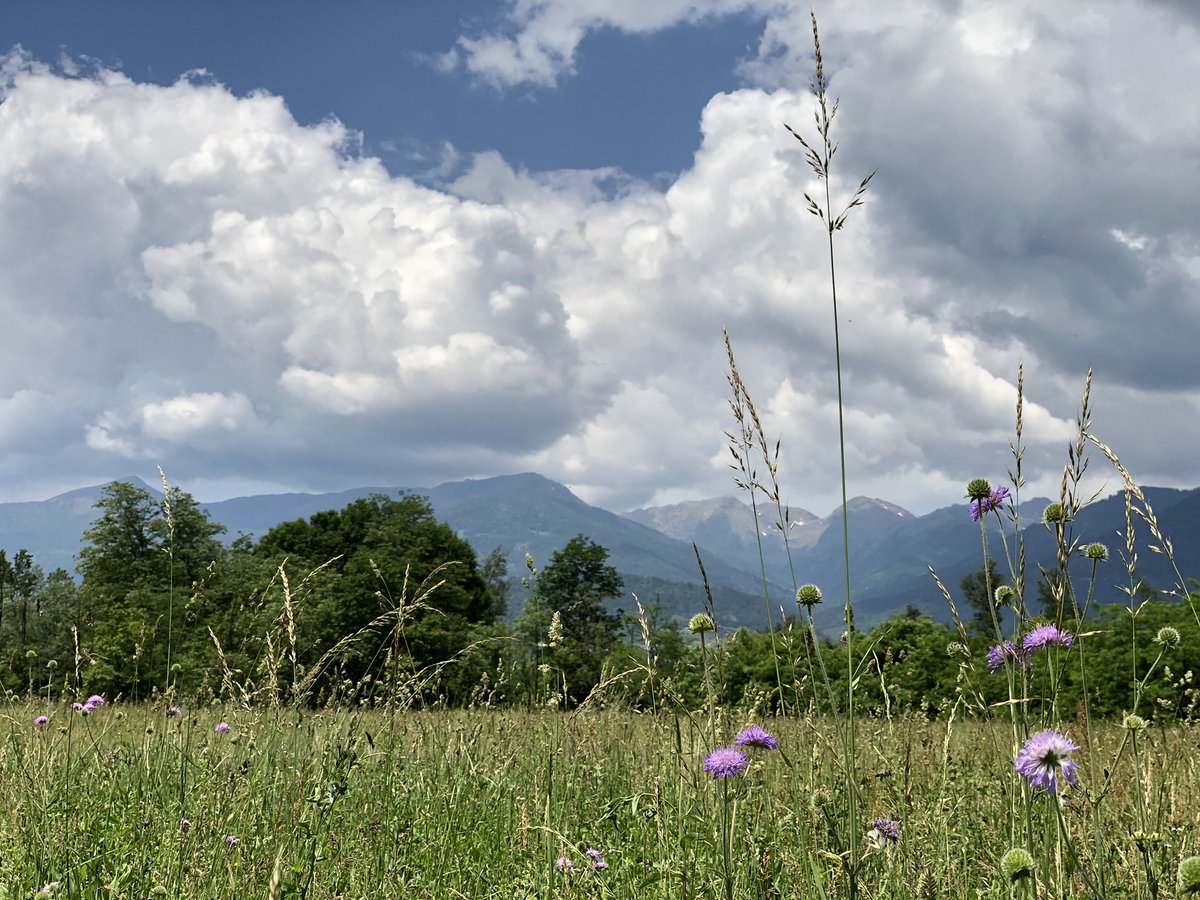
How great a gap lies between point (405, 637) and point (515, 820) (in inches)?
121

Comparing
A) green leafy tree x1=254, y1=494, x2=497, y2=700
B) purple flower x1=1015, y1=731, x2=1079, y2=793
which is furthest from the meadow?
green leafy tree x1=254, y1=494, x2=497, y2=700

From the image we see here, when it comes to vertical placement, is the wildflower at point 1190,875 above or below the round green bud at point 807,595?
below

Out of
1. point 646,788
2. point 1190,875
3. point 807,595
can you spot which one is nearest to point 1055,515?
point 807,595

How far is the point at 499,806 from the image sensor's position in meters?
4.61

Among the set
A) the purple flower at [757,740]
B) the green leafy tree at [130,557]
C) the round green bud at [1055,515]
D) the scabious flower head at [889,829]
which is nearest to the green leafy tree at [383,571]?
the green leafy tree at [130,557]

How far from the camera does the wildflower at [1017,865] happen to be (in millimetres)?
1594

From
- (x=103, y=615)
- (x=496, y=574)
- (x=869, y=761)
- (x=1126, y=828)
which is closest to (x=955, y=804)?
(x=869, y=761)

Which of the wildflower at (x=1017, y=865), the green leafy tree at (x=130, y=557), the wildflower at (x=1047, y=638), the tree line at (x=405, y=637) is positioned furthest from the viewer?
the green leafy tree at (x=130, y=557)

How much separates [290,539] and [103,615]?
732 inches

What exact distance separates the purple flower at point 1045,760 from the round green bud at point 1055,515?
1.88 feet

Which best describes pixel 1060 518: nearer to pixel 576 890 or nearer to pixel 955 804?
pixel 576 890

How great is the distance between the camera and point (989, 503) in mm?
2602

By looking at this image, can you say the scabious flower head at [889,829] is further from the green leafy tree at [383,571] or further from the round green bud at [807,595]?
the green leafy tree at [383,571]

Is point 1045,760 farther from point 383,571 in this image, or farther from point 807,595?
point 383,571
